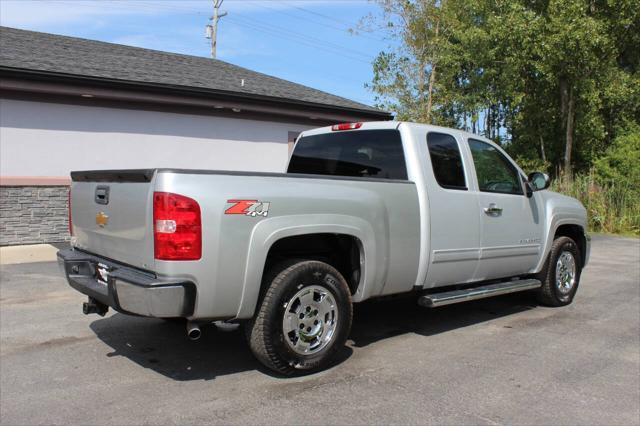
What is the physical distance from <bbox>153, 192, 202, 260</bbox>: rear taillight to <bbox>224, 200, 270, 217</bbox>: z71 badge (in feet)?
0.78

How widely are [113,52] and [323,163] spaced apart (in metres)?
10.2

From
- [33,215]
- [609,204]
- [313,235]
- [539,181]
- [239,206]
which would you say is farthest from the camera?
[609,204]

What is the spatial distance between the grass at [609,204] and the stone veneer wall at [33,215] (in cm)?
1385

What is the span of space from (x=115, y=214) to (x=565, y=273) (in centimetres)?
533

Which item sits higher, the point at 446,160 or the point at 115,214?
the point at 446,160

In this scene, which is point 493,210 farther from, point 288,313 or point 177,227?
point 177,227

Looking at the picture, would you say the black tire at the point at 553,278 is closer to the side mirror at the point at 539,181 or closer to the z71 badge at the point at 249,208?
the side mirror at the point at 539,181

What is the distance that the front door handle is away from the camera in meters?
5.67

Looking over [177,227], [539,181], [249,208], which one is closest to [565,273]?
[539,181]

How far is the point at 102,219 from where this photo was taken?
14.3 feet

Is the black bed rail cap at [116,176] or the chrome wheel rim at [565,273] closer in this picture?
the black bed rail cap at [116,176]

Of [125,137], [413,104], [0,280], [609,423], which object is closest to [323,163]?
[609,423]

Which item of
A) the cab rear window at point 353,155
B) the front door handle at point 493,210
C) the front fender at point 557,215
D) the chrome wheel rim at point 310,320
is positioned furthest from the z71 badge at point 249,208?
the front fender at point 557,215

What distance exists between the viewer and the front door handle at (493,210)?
5671 mm
